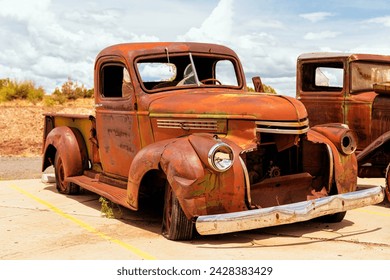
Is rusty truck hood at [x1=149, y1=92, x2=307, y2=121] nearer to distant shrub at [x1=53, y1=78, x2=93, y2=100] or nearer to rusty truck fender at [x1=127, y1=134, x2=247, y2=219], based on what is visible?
rusty truck fender at [x1=127, y1=134, x2=247, y2=219]

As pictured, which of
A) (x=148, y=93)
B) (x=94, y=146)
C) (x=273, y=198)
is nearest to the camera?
(x=273, y=198)

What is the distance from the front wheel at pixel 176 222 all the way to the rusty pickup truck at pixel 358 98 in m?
3.31

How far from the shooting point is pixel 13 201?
27.5 feet

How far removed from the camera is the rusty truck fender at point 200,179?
522 centimetres

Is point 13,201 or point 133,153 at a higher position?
point 133,153

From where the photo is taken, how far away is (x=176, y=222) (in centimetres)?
547

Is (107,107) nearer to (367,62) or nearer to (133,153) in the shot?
(133,153)

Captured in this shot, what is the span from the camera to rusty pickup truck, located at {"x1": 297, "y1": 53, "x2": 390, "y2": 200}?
26.5ft

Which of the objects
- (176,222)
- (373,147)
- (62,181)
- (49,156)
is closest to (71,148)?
Result: (62,181)

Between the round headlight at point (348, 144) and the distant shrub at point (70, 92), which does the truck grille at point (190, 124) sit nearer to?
the round headlight at point (348, 144)

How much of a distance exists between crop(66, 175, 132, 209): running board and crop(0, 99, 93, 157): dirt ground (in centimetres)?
937

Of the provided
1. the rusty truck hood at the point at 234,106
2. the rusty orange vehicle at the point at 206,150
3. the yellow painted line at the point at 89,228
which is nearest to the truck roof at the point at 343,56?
the rusty orange vehicle at the point at 206,150
